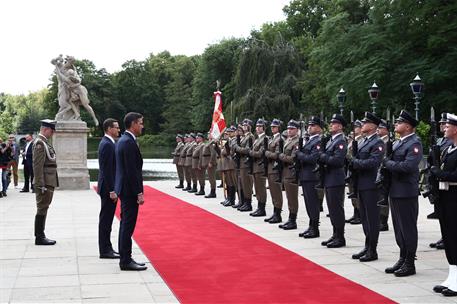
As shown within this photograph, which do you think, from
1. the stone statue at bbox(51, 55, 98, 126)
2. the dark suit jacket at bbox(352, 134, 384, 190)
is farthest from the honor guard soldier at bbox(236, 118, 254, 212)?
the stone statue at bbox(51, 55, 98, 126)

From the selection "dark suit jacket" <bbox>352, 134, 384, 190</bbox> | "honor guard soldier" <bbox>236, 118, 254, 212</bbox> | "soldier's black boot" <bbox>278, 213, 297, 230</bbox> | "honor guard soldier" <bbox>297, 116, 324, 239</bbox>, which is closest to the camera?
"dark suit jacket" <bbox>352, 134, 384, 190</bbox>

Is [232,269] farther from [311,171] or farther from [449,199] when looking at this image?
[311,171]

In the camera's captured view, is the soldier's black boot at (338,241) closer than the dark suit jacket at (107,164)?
No

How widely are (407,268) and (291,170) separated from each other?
4399mm

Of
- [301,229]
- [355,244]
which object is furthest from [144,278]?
[301,229]

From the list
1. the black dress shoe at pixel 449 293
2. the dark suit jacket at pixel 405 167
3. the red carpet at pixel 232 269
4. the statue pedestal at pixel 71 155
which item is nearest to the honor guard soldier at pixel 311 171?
the red carpet at pixel 232 269

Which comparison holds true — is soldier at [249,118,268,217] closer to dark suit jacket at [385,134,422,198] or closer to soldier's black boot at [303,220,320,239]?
soldier's black boot at [303,220,320,239]

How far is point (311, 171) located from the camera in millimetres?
10758

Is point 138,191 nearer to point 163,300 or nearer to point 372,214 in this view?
point 163,300

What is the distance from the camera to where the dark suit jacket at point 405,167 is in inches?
297

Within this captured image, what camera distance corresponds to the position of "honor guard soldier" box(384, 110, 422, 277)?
25.0 feet

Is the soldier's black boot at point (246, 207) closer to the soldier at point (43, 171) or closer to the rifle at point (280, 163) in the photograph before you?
the rifle at point (280, 163)

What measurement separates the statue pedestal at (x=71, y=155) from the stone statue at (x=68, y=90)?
0.43 m

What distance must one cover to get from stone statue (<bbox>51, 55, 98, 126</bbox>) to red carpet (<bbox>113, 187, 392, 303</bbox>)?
1080 cm
